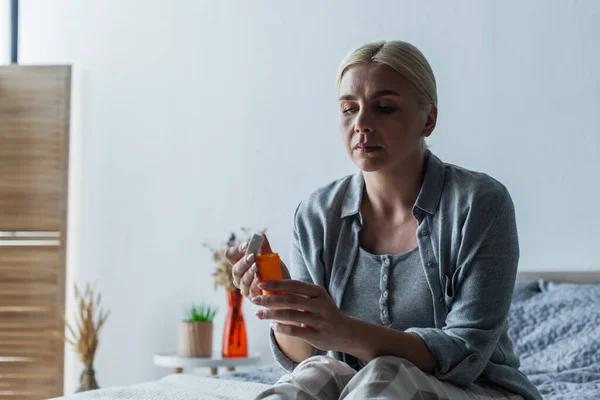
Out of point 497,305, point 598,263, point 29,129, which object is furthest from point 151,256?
point 497,305

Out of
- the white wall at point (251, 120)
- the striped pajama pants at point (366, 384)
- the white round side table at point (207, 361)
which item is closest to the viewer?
the striped pajama pants at point (366, 384)

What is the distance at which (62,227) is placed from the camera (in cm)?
390

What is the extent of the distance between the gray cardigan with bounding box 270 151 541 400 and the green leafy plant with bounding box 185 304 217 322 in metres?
1.91

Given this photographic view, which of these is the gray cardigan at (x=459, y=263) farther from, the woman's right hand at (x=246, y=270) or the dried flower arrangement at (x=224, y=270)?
the dried flower arrangement at (x=224, y=270)

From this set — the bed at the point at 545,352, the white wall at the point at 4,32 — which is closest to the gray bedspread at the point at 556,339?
the bed at the point at 545,352

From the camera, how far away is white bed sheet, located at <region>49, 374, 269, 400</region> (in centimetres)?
184

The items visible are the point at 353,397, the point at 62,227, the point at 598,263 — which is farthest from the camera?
the point at 62,227

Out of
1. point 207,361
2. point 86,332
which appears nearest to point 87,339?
point 86,332

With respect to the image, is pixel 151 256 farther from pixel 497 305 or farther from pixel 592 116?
pixel 497 305

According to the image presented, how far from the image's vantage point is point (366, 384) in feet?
3.79

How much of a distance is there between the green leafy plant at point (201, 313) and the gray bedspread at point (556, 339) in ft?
3.16

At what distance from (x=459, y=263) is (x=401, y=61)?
15.0 inches

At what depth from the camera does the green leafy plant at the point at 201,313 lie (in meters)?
3.47

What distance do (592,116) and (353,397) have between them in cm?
212
